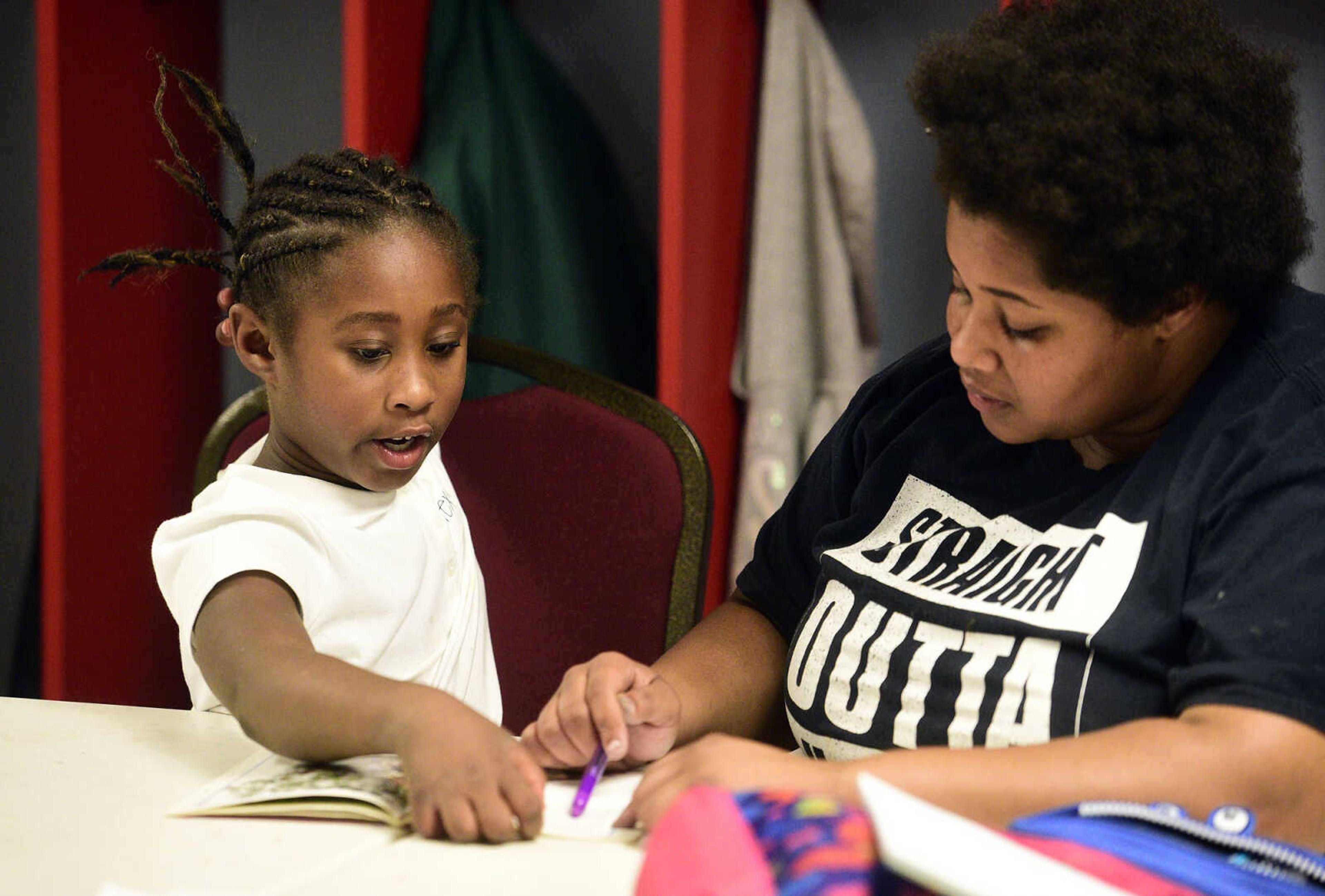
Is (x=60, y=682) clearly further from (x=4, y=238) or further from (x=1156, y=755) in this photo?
(x=1156, y=755)

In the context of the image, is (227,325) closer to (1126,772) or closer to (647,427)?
(647,427)

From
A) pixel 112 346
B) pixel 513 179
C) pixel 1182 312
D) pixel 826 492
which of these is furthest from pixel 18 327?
pixel 1182 312

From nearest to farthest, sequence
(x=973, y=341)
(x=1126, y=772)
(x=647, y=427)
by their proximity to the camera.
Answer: (x=1126, y=772) → (x=973, y=341) → (x=647, y=427)

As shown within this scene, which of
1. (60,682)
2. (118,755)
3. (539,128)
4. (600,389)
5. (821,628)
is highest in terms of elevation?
(539,128)

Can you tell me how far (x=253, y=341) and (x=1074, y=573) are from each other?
0.86 m

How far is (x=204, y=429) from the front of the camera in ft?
8.59

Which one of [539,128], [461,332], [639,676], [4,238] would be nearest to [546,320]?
[539,128]

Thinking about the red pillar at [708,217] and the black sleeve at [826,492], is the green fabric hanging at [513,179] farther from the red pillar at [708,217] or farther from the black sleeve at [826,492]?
the black sleeve at [826,492]

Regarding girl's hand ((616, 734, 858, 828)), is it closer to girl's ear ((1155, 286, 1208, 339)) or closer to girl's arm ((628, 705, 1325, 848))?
girl's arm ((628, 705, 1325, 848))

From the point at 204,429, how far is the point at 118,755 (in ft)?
5.51

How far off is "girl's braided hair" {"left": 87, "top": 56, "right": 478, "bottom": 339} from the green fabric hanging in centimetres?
65

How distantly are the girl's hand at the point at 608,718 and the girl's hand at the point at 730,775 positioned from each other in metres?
0.10

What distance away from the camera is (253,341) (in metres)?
1.35

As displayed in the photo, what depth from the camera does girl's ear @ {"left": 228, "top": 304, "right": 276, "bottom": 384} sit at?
4.40ft
